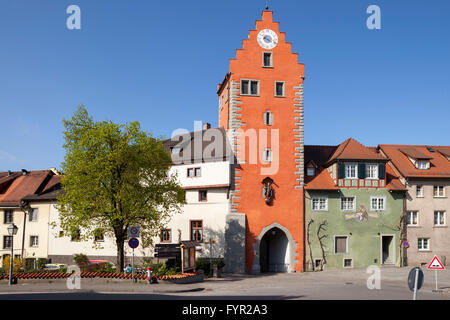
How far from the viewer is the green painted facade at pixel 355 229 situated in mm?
37312

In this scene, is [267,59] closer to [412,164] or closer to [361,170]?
[361,170]

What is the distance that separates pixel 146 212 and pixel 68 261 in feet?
53.3

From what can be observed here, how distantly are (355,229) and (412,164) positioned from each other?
935cm

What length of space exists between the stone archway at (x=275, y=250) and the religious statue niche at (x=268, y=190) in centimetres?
211

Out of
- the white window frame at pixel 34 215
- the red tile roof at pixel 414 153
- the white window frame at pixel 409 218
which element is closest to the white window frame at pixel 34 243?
the white window frame at pixel 34 215

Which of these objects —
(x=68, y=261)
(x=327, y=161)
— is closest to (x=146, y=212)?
(x=68, y=261)

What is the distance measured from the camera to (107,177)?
90.1ft

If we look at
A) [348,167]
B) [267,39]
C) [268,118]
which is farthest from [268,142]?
[267,39]

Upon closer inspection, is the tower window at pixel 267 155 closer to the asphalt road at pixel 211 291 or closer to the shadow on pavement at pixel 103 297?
the asphalt road at pixel 211 291

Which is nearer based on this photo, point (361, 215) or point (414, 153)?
point (361, 215)

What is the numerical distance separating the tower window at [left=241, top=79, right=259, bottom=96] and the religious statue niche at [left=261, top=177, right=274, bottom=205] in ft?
24.8

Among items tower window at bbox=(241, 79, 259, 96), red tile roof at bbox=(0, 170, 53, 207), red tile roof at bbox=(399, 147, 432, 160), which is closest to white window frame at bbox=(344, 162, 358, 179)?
red tile roof at bbox=(399, 147, 432, 160)

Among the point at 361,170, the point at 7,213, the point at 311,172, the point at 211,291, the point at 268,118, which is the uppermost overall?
the point at 268,118

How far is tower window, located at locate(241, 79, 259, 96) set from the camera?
37.9 m
